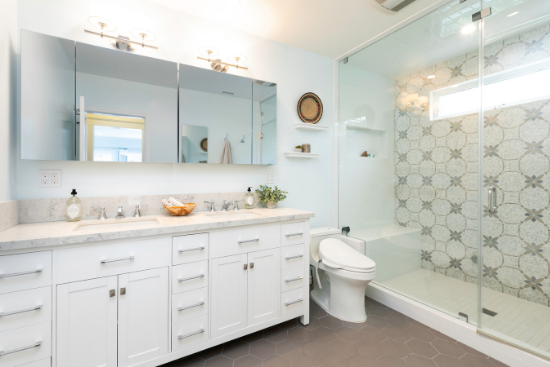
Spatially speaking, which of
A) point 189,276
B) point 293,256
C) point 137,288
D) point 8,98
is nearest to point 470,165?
point 293,256

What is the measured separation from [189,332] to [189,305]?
6.6 inches

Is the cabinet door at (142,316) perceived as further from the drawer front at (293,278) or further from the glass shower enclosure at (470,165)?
the glass shower enclosure at (470,165)

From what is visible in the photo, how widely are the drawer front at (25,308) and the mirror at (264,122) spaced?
1621mm

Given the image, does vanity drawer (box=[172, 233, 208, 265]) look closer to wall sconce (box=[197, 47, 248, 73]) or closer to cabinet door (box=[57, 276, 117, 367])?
cabinet door (box=[57, 276, 117, 367])

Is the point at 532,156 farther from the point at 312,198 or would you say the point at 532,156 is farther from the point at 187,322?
the point at 187,322

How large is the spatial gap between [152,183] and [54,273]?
2.81ft

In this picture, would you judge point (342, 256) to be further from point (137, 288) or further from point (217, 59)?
point (217, 59)

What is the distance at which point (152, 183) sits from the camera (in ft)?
6.31

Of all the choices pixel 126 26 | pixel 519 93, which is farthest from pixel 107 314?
pixel 519 93

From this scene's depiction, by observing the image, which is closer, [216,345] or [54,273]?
[54,273]

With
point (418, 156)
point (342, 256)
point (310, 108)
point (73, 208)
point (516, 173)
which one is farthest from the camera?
point (310, 108)

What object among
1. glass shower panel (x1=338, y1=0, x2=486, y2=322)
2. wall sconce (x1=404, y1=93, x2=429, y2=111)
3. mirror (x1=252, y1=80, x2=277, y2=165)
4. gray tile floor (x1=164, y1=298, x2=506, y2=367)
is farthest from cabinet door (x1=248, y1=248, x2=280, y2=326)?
wall sconce (x1=404, y1=93, x2=429, y2=111)

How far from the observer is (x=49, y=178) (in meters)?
1.61

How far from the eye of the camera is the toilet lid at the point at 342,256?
196 centimetres
